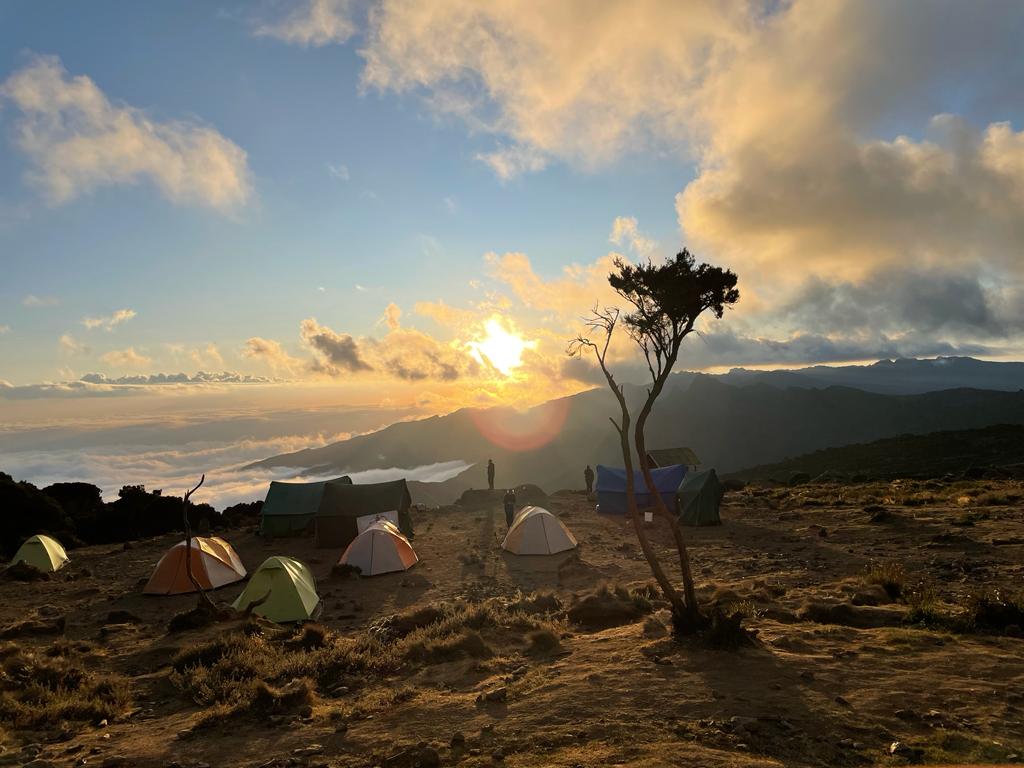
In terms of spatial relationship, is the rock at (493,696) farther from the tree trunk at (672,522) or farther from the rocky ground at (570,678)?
the tree trunk at (672,522)

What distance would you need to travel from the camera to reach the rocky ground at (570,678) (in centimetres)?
658

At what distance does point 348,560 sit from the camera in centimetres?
2303

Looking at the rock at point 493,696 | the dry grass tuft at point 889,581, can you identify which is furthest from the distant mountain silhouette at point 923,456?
the rock at point 493,696

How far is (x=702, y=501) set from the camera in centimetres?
2894

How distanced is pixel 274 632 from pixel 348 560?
8814 millimetres

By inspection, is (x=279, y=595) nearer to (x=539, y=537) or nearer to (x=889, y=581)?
(x=539, y=537)

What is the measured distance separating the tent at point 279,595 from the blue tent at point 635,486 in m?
19.4

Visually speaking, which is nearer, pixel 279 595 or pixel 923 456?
pixel 279 595

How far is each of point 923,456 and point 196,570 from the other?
63.3 metres

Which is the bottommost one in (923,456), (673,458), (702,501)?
(923,456)

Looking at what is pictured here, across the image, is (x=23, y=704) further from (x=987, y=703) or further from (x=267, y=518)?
(x=267, y=518)

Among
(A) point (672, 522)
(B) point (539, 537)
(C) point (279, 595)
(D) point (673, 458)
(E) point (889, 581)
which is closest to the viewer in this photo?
(A) point (672, 522)

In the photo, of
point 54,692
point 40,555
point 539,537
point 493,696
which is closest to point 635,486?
point 539,537

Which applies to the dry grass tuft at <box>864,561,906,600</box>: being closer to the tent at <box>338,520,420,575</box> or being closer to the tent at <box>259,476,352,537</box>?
the tent at <box>338,520,420,575</box>
